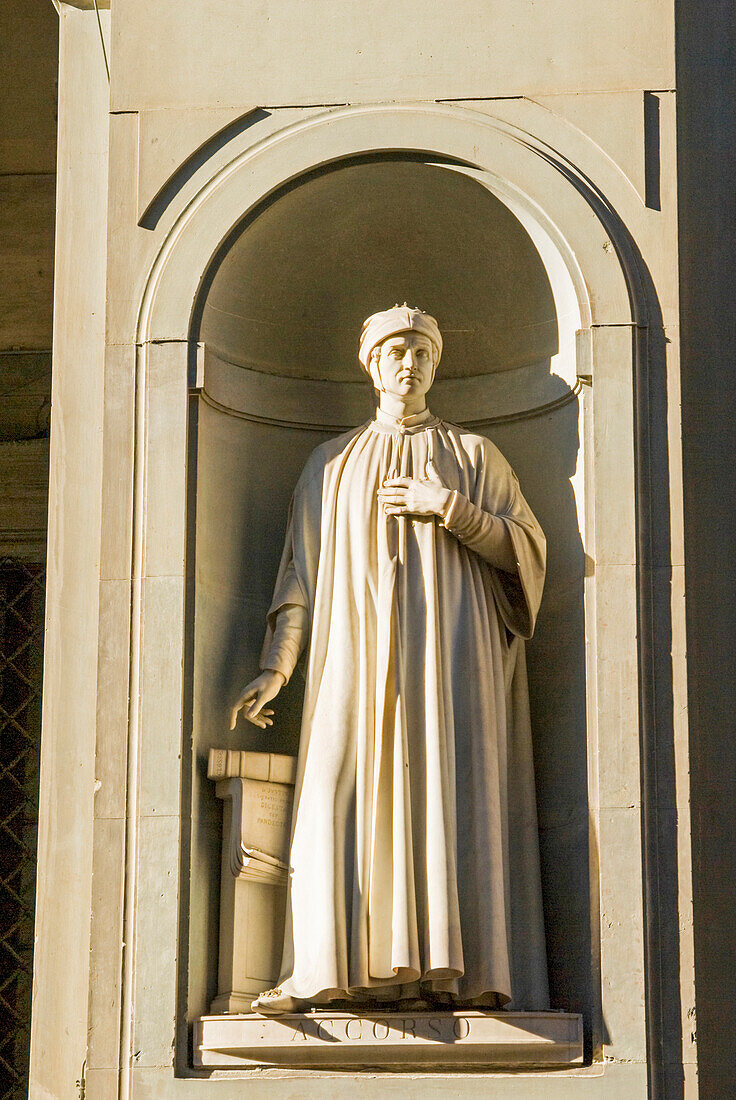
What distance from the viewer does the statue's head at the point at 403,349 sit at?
9.77 metres

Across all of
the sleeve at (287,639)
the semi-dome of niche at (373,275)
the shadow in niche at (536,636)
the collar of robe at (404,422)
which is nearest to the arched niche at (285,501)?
the shadow in niche at (536,636)

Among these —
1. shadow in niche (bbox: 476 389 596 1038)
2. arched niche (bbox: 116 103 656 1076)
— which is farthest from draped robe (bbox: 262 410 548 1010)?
arched niche (bbox: 116 103 656 1076)

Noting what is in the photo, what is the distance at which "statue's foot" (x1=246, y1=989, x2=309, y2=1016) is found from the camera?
8.84m

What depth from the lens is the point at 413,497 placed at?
941 centimetres

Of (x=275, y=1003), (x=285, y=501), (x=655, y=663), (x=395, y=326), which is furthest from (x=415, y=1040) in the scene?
(x=395, y=326)

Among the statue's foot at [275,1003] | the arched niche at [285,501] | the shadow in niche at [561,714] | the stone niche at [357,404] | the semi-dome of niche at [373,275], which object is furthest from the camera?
the semi-dome of niche at [373,275]

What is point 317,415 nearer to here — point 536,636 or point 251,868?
point 536,636

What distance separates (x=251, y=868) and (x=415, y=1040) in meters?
0.97

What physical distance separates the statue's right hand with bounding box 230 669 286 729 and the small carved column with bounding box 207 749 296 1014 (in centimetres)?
16

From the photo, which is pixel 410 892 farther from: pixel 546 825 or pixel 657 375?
pixel 657 375

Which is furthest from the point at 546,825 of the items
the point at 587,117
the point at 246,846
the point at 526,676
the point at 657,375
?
the point at 587,117

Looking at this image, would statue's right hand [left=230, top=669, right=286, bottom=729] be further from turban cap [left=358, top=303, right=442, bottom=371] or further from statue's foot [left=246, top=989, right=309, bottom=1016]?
turban cap [left=358, top=303, right=442, bottom=371]

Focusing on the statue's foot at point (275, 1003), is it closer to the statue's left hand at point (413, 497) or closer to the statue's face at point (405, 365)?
the statue's left hand at point (413, 497)

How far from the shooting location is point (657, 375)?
373 inches
